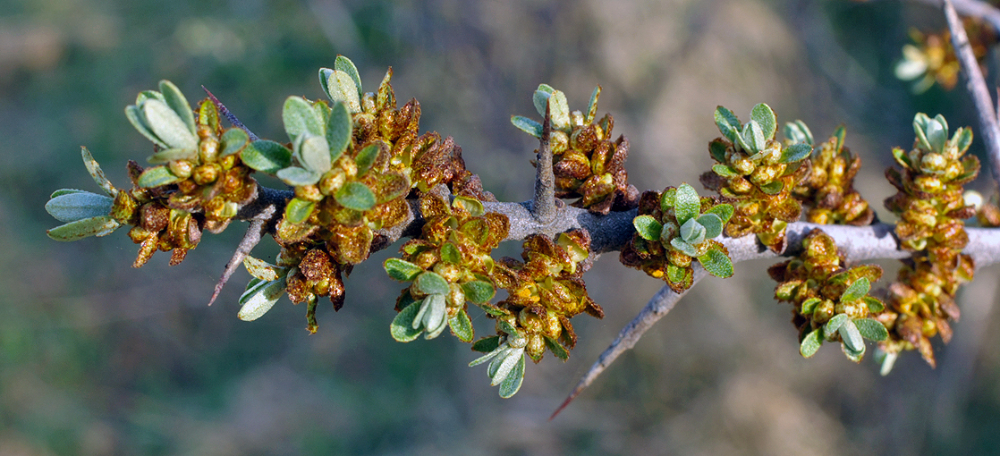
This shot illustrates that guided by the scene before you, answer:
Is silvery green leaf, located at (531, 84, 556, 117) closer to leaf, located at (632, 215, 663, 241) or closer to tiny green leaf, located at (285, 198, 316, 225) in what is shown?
leaf, located at (632, 215, 663, 241)

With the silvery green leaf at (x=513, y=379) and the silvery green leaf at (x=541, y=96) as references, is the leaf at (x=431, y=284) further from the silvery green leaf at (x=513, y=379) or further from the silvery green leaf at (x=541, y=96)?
the silvery green leaf at (x=541, y=96)

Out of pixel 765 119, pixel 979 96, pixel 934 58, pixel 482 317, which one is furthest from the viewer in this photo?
pixel 482 317

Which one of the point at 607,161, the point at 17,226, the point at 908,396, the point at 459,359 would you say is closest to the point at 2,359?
the point at 17,226

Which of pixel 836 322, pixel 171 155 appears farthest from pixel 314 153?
pixel 836 322

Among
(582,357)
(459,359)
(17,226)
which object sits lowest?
(17,226)

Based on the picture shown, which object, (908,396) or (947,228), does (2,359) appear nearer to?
(947,228)

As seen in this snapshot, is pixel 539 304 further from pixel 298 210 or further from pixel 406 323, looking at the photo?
pixel 298 210
